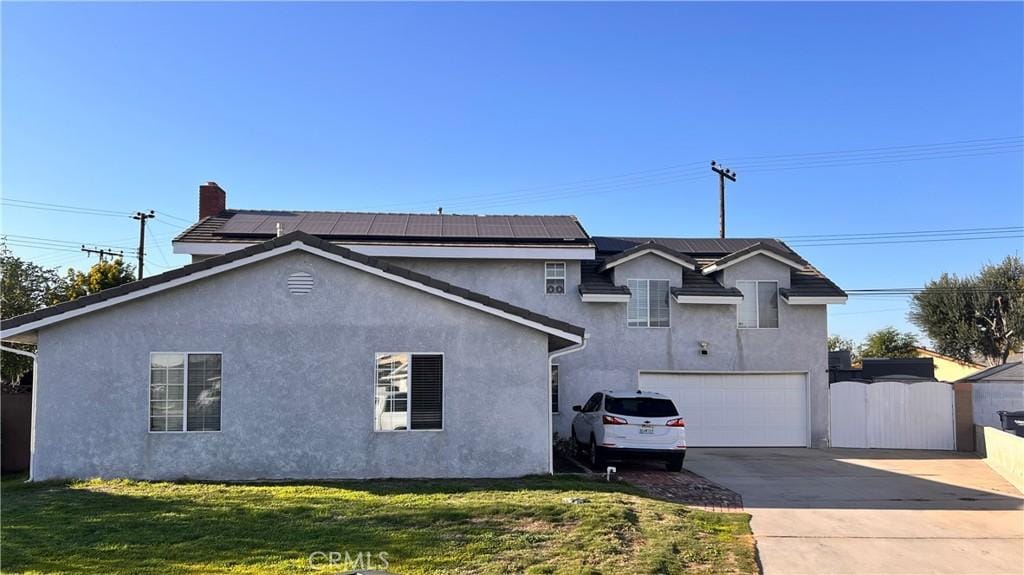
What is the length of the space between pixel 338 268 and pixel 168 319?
9.55ft

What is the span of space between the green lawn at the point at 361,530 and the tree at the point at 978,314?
36746mm

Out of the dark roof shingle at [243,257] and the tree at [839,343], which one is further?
the tree at [839,343]

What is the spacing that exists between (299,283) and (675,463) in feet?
25.4

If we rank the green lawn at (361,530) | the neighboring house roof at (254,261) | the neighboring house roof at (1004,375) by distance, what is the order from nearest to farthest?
the green lawn at (361,530), the neighboring house roof at (254,261), the neighboring house roof at (1004,375)

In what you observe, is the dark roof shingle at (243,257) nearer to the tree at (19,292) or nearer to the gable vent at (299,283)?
the gable vent at (299,283)

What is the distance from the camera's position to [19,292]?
2461 centimetres

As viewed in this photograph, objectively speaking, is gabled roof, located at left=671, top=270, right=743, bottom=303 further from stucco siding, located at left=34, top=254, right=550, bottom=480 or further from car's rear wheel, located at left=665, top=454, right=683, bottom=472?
stucco siding, located at left=34, top=254, right=550, bottom=480

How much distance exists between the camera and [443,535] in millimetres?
8500

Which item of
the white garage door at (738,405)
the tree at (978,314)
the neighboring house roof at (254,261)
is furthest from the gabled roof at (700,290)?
the tree at (978,314)

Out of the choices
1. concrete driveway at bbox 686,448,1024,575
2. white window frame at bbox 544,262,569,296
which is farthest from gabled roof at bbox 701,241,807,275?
concrete driveway at bbox 686,448,1024,575

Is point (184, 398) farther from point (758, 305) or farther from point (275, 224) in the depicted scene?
point (758, 305)

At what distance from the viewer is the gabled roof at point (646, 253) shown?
20047mm

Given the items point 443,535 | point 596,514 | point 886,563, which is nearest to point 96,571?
point 443,535

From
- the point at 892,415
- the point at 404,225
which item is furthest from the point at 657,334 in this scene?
the point at 404,225
